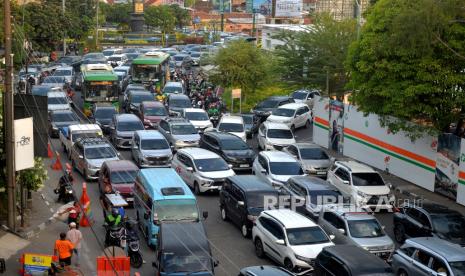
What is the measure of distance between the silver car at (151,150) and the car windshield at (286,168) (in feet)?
18.5

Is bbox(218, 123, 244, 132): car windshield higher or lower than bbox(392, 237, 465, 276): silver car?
lower

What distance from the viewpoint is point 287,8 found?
106938 mm

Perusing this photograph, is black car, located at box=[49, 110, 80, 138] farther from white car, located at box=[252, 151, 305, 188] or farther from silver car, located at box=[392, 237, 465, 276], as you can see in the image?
silver car, located at box=[392, 237, 465, 276]

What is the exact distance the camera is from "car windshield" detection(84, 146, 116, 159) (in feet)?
103

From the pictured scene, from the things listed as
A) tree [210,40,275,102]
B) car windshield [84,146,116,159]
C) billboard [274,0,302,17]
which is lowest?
car windshield [84,146,116,159]

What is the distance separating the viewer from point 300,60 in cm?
4466

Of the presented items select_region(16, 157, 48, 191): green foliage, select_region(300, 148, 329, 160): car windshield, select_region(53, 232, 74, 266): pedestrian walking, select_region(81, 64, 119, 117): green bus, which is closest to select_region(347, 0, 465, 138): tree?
select_region(300, 148, 329, 160): car windshield

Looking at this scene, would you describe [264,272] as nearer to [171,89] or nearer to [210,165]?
[210,165]

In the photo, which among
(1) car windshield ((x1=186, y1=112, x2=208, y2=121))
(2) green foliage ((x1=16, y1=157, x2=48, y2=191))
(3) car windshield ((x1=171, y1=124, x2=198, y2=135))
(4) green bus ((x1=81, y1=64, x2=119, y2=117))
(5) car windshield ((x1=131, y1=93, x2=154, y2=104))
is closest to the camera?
(2) green foliage ((x1=16, y1=157, x2=48, y2=191))

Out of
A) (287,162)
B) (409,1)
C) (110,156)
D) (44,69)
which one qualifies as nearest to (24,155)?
(110,156)

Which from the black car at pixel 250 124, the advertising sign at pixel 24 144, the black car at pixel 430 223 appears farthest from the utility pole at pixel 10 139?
the black car at pixel 250 124

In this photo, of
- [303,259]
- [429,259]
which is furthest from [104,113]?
[429,259]

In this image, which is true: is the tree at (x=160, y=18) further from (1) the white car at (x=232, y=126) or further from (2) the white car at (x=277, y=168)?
(2) the white car at (x=277, y=168)

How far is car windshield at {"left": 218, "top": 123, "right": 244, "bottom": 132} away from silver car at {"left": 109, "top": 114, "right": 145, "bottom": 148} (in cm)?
419
